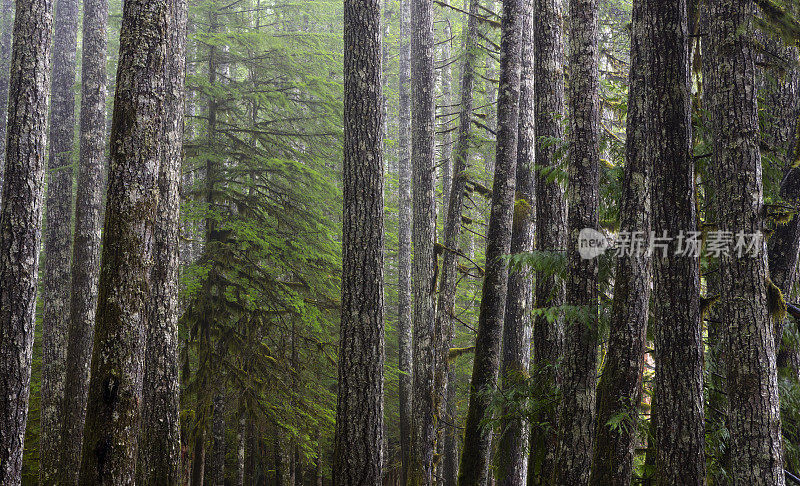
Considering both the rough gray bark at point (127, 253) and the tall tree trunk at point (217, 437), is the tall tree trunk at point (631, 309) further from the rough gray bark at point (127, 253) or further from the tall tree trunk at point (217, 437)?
the tall tree trunk at point (217, 437)

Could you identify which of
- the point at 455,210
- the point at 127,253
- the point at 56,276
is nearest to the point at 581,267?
the point at 127,253

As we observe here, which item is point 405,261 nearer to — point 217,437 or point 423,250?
point 423,250

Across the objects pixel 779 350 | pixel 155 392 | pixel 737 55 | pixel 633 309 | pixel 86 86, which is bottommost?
pixel 155 392

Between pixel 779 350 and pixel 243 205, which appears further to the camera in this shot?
pixel 243 205

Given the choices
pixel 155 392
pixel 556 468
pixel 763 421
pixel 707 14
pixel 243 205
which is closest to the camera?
pixel 763 421

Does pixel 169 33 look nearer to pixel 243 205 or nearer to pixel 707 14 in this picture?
pixel 707 14

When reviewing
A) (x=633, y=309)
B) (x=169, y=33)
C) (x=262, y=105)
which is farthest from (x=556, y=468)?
(x=262, y=105)

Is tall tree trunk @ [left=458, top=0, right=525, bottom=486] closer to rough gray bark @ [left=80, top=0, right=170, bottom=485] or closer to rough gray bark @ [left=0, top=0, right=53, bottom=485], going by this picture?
rough gray bark @ [left=80, top=0, right=170, bottom=485]

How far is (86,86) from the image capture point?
10.9 m

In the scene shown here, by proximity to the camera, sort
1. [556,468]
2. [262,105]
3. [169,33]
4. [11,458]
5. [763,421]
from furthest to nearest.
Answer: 1. [262,105]
2. [11,458]
3. [556,468]
4. [169,33]
5. [763,421]

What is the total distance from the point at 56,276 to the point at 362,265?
806cm

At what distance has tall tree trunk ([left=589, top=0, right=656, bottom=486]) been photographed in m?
4.81

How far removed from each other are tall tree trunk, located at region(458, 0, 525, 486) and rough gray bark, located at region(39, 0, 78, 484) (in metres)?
7.67

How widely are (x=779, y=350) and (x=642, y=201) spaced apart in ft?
6.63
